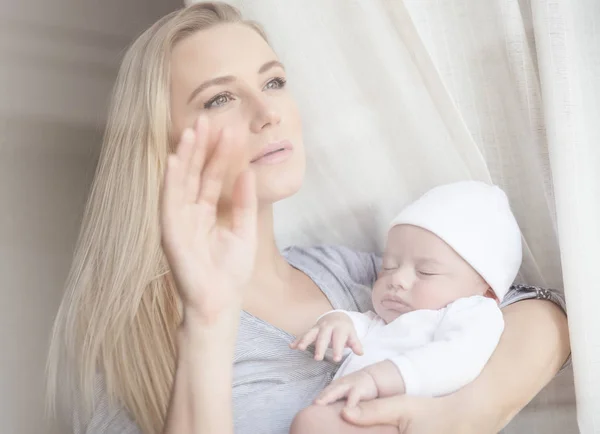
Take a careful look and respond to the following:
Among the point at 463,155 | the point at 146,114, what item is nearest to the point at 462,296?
the point at 463,155

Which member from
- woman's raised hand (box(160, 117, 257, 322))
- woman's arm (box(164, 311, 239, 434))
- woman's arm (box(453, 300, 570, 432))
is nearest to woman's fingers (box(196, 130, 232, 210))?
woman's raised hand (box(160, 117, 257, 322))

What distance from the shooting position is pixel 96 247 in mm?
737

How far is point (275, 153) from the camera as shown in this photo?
81 centimetres

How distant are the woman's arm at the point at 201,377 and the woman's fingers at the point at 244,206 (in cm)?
8

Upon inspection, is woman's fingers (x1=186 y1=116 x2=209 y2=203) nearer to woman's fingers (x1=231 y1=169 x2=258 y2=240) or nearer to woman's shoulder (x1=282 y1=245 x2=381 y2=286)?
woman's fingers (x1=231 y1=169 x2=258 y2=240)

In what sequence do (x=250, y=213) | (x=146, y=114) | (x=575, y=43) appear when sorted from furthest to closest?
(x=575, y=43) < (x=146, y=114) < (x=250, y=213)

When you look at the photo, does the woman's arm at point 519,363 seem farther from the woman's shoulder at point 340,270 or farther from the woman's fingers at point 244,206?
the woman's fingers at point 244,206

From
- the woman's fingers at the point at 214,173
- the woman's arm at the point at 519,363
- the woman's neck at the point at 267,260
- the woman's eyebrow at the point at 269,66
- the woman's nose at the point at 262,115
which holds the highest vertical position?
the woman's eyebrow at the point at 269,66

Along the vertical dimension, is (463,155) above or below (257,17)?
below

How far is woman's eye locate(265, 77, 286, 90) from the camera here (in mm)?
838

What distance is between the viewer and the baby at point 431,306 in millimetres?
745

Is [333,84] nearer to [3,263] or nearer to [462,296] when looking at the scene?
[462,296]

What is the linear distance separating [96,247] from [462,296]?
40 cm

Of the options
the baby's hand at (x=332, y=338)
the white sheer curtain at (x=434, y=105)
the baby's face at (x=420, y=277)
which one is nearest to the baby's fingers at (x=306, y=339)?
the baby's hand at (x=332, y=338)
